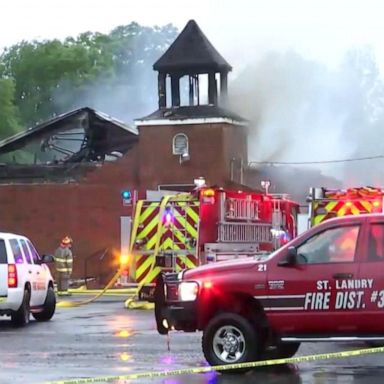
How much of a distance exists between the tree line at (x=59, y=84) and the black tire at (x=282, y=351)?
61.3 metres

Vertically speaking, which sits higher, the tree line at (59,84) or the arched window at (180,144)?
the tree line at (59,84)

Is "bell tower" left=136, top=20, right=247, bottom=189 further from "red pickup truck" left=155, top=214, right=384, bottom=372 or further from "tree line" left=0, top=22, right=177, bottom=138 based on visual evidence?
"tree line" left=0, top=22, right=177, bottom=138

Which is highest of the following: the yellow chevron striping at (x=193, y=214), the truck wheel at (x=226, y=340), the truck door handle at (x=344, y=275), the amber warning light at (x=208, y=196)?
the amber warning light at (x=208, y=196)

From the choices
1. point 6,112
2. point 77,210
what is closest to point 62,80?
point 6,112

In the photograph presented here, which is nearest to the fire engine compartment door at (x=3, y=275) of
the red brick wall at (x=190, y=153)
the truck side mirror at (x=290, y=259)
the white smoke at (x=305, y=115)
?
the truck side mirror at (x=290, y=259)

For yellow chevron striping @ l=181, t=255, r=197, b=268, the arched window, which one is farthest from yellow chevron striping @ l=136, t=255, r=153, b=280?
the arched window

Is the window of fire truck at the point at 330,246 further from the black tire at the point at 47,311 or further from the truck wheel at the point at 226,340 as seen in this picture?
the black tire at the point at 47,311

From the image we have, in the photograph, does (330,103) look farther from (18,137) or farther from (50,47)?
(50,47)

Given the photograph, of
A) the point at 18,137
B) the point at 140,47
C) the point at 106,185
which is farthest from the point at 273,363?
the point at 140,47

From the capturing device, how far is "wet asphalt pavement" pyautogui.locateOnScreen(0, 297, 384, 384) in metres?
10.6

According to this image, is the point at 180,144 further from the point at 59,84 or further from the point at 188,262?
the point at 59,84

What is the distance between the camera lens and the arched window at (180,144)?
132 ft

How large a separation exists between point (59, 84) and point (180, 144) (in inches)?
1578

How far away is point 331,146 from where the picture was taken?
58969 millimetres
